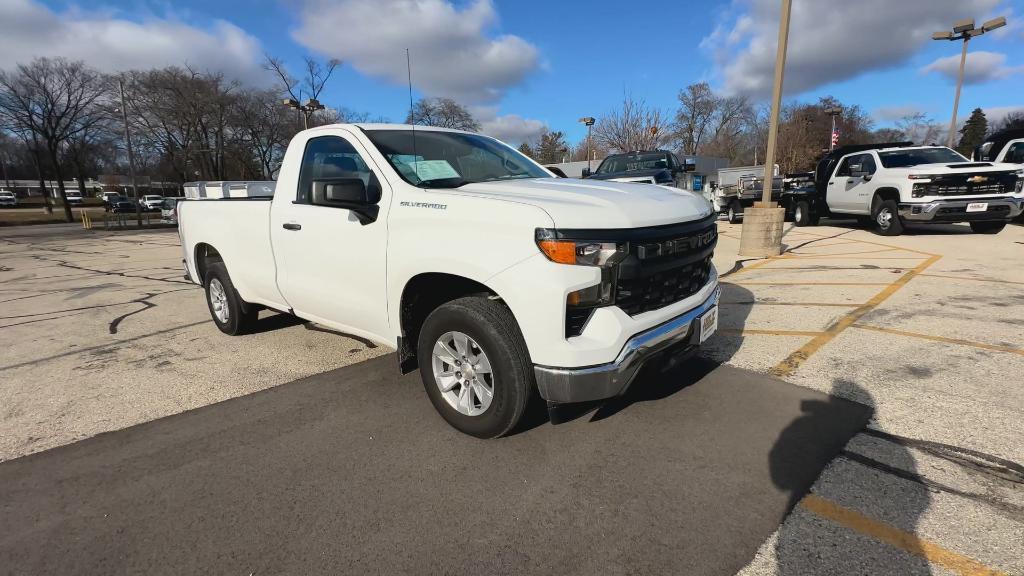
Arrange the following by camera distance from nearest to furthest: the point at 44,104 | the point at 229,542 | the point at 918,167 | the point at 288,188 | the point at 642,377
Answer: the point at 229,542, the point at 642,377, the point at 288,188, the point at 918,167, the point at 44,104

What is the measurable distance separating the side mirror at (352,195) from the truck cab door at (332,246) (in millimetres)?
19

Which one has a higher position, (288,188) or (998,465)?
(288,188)

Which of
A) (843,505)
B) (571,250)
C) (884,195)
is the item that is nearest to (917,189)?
(884,195)

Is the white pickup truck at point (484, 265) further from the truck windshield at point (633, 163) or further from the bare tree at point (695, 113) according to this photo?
the bare tree at point (695, 113)

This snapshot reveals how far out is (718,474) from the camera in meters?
2.62

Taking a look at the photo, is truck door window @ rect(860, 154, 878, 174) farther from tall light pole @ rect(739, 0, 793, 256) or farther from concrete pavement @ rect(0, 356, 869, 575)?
concrete pavement @ rect(0, 356, 869, 575)

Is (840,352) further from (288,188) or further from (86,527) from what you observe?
(86,527)

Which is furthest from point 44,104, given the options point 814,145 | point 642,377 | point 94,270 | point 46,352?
→ point 814,145

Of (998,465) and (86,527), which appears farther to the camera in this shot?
(998,465)

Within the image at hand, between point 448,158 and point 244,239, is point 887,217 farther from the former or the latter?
point 244,239

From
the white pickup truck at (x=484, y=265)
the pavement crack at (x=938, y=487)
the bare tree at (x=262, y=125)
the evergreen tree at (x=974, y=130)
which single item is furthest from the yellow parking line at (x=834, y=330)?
the evergreen tree at (x=974, y=130)

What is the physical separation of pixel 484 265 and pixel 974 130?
92767mm

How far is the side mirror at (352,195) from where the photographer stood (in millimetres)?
3027

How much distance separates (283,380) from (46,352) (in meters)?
2.81
